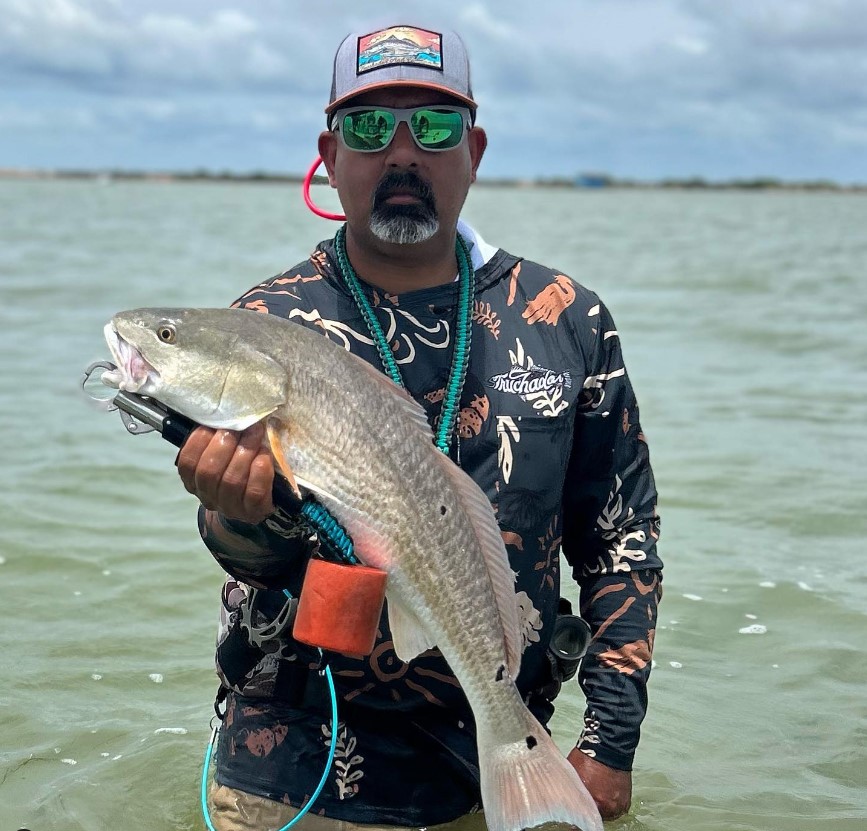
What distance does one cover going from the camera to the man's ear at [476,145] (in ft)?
12.0

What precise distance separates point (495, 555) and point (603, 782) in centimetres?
82

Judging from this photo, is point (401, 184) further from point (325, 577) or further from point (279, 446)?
point (325, 577)

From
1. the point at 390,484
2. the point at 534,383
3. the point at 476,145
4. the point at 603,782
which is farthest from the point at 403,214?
the point at 603,782

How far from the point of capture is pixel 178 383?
8.92ft

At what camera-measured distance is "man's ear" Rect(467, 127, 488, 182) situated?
3.66 meters

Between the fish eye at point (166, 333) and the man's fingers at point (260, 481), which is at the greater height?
the fish eye at point (166, 333)

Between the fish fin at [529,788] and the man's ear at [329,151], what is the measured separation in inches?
64.5

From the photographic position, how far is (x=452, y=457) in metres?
3.37

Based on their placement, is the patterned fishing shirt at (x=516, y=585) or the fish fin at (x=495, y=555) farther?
the patterned fishing shirt at (x=516, y=585)

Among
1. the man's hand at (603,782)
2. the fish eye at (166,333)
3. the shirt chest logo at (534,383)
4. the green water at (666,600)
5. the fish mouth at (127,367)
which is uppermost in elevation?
the fish eye at (166,333)

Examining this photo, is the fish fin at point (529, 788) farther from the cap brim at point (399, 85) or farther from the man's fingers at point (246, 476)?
the cap brim at point (399, 85)

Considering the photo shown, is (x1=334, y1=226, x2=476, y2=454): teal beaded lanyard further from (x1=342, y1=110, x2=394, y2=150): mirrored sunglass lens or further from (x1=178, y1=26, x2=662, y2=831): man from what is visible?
(x1=342, y1=110, x2=394, y2=150): mirrored sunglass lens

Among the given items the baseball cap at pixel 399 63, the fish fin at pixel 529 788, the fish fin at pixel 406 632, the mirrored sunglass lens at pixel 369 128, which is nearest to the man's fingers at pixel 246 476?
the fish fin at pixel 406 632

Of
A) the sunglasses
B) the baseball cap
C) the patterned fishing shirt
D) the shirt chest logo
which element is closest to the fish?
the patterned fishing shirt
